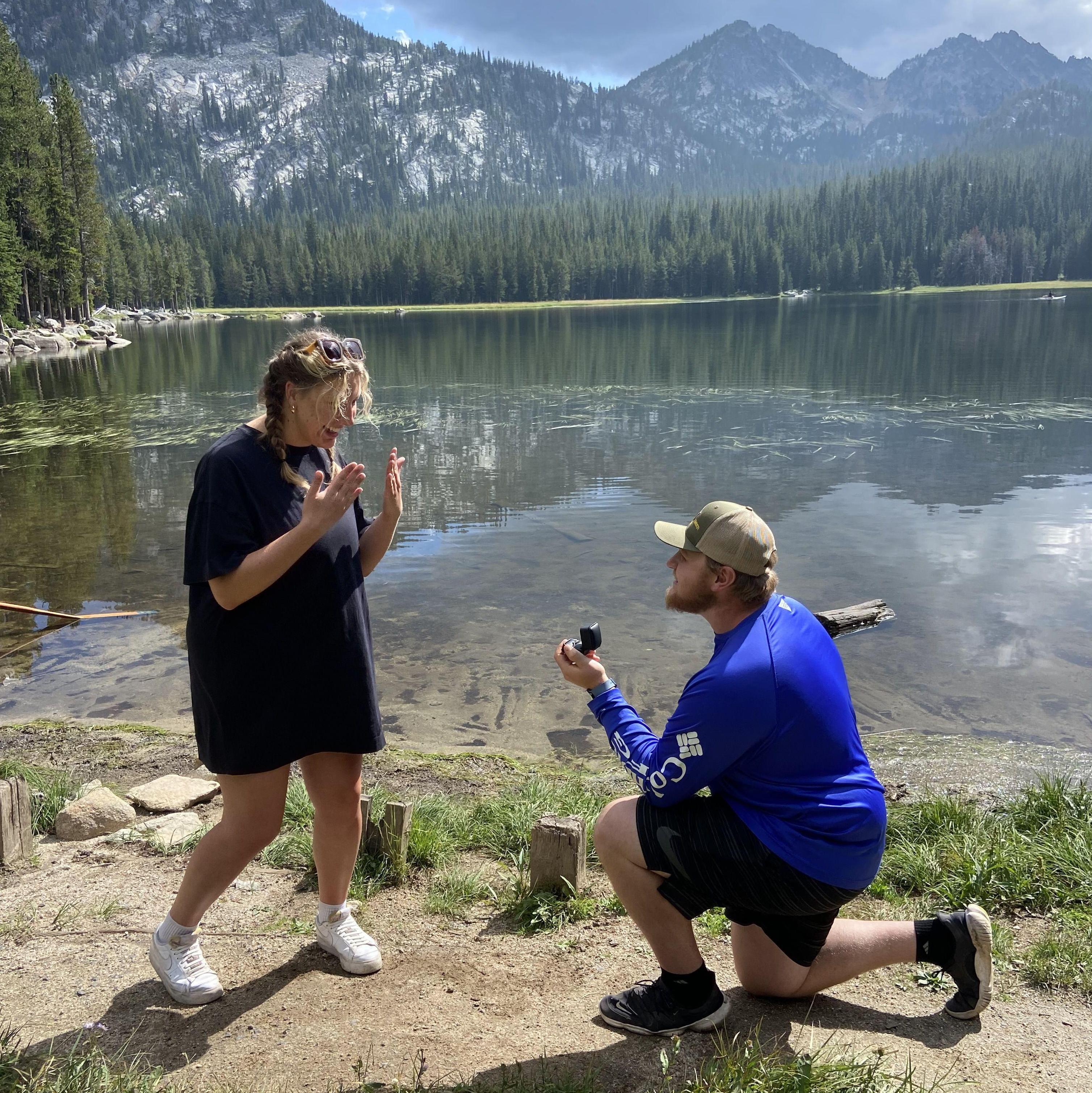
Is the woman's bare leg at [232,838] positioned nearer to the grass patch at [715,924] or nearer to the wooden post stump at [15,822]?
the wooden post stump at [15,822]

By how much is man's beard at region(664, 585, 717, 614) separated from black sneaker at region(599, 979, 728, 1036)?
1.34 m

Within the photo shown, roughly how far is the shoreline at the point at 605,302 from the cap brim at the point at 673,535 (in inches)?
4775

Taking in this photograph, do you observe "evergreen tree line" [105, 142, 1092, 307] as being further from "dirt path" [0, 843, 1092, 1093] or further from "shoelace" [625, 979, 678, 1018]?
"shoelace" [625, 979, 678, 1018]

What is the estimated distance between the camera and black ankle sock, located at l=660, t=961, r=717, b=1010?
3271 millimetres

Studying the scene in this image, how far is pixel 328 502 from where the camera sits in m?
3.11

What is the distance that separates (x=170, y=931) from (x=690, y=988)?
6.45 ft

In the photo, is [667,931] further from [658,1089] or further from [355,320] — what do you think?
[355,320]

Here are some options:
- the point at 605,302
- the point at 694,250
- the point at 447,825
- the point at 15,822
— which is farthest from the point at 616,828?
the point at 694,250

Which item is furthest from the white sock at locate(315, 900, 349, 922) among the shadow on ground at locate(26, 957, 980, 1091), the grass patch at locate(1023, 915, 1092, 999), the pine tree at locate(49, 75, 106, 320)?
the pine tree at locate(49, 75, 106, 320)

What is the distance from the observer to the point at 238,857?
3514 millimetres

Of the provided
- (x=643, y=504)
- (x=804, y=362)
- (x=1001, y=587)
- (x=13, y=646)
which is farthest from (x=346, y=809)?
(x=804, y=362)

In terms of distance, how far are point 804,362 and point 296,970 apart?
38110mm

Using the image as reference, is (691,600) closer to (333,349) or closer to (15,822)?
(333,349)

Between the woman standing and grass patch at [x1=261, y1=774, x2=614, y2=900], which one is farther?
grass patch at [x1=261, y1=774, x2=614, y2=900]
